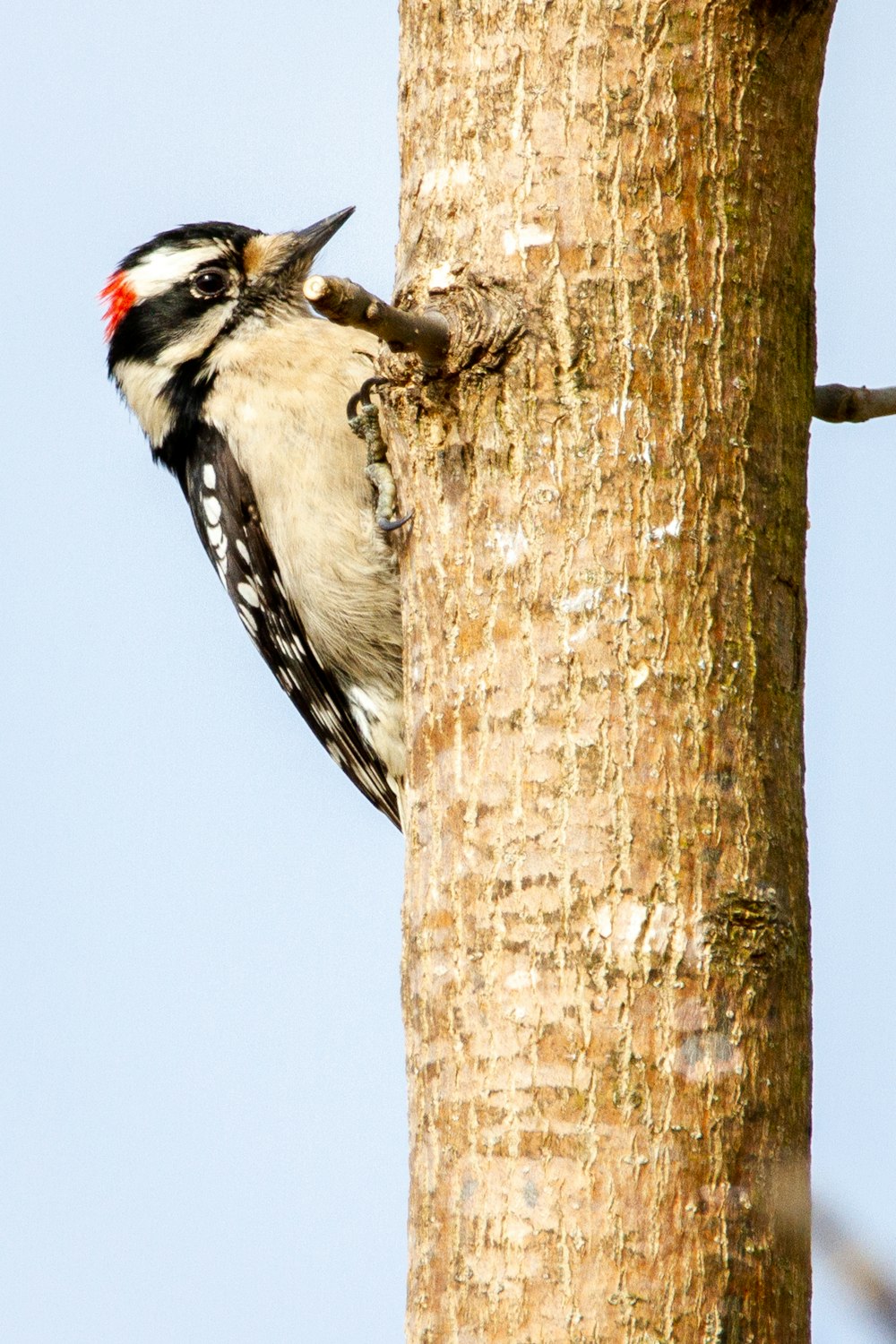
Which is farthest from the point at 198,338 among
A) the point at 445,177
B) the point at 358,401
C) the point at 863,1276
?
the point at 863,1276

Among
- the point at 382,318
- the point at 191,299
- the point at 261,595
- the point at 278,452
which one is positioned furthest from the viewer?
the point at 191,299

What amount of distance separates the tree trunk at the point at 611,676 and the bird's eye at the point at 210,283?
2732 millimetres

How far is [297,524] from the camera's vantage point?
4965 millimetres

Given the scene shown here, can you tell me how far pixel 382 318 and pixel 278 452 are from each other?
259 cm

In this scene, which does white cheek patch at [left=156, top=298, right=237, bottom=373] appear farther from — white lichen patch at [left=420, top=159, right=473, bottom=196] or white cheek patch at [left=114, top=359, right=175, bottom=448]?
white lichen patch at [left=420, top=159, right=473, bottom=196]

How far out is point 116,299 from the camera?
5816 mm

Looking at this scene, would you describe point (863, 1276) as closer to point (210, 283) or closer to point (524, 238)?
point (524, 238)

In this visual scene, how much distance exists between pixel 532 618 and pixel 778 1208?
100 centimetres

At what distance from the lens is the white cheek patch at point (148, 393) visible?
5.53 meters

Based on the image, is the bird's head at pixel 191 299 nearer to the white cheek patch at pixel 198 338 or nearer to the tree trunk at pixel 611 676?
the white cheek patch at pixel 198 338

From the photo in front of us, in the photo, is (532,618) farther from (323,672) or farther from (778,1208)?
(323,672)

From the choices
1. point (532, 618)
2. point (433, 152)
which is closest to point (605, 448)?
point (532, 618)

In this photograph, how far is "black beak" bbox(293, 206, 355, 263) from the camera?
5.62 meters

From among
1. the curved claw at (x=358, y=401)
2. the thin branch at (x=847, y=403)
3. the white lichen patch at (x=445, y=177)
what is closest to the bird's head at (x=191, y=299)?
the curved claw at (x=358, y=401)
